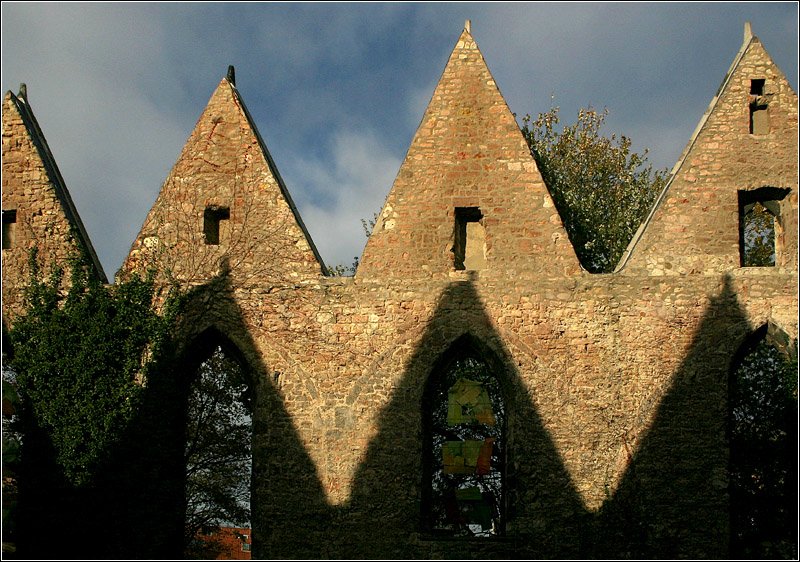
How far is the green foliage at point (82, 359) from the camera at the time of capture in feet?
38.8

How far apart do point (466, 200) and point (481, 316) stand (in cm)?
160

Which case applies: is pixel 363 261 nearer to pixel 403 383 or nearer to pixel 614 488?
pixel 403 383

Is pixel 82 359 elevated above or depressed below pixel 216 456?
above

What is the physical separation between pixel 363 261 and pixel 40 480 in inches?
195

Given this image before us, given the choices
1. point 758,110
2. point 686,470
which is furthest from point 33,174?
point 758,110

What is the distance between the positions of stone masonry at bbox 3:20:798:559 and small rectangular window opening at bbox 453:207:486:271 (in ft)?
0.27

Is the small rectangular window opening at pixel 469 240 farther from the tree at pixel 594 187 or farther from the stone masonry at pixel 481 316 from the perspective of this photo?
the tree at pixel 594 187

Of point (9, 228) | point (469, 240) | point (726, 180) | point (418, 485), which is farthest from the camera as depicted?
point (469, 240)

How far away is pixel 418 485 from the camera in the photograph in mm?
11633

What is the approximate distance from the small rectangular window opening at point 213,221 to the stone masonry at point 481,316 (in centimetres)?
5

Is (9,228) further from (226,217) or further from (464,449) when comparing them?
(464,449)

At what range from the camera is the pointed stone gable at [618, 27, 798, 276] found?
11945mm

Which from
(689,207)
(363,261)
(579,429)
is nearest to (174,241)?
(363,261)

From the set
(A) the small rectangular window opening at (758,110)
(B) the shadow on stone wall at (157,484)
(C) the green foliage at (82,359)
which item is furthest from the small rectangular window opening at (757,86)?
(C) the green foliage at (82,359)
